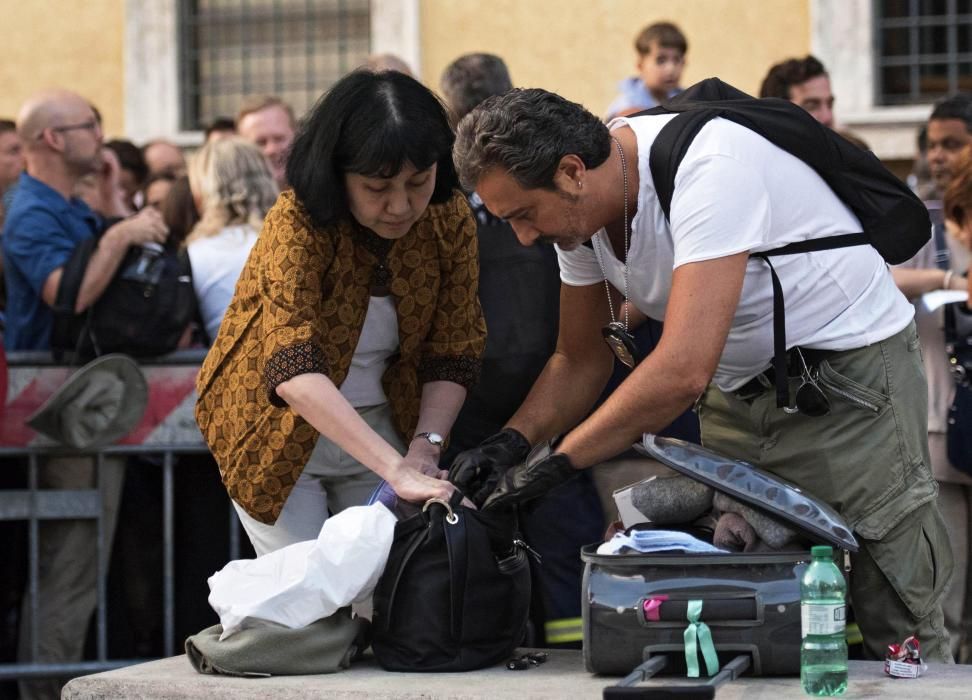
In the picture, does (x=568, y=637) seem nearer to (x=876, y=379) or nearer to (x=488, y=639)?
(x=488, y=639)

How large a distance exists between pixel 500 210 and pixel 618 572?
715 mm

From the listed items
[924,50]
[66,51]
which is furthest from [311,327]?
[66,51]

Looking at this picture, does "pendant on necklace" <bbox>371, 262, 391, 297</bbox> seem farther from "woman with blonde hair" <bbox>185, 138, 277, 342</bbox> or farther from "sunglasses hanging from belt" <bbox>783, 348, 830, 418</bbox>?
"woman with blonde hair" <bbox>185, 138, 277, 342</bbox>

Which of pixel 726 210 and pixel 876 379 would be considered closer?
pixel 726 210

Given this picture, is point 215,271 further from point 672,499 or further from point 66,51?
point 66,51

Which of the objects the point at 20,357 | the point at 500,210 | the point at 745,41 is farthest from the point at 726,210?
the point at 745,41

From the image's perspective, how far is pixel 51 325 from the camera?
506cm

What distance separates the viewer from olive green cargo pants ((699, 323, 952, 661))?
124 inches

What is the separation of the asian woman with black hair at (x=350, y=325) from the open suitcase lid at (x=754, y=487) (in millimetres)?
458

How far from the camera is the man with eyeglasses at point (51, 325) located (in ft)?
16.3

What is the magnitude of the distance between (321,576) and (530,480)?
458mm

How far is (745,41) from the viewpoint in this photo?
10.5 meters

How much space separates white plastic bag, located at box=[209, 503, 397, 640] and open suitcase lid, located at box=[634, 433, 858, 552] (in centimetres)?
55

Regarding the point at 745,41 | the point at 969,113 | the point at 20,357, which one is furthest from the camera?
the point at 745,41
